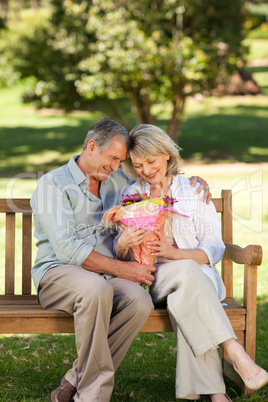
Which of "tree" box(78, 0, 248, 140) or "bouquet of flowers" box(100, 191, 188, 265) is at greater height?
"tree" box(78, 0, 248, 140)

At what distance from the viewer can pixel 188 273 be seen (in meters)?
3.33

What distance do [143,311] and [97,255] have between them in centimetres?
44

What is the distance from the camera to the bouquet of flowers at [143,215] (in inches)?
136

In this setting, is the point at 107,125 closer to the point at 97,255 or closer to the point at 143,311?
the point at 97,255

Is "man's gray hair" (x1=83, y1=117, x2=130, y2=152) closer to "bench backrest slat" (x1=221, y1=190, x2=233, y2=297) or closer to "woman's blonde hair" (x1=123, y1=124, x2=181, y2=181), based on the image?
"woman's blonde hair" (x1=123, y1=124, x2=181, y2=181)

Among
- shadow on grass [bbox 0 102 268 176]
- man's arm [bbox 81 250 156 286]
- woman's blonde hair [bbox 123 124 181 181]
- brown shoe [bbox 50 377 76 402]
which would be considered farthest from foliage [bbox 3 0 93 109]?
brown shoe [bbox 50 377 76 402]

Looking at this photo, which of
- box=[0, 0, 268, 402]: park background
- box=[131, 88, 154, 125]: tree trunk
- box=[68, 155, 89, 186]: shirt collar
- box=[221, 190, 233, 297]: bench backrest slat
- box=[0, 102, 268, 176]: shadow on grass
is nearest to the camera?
box=[68, 155, 89, 186]: shirt collar

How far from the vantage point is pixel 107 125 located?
3.71 m

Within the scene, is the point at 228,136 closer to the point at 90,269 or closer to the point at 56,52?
the point at 56,52

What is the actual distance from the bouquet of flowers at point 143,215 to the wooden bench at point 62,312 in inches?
14.7

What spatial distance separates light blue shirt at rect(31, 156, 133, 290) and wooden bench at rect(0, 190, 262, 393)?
0.25 m

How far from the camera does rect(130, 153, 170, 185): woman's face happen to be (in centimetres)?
382


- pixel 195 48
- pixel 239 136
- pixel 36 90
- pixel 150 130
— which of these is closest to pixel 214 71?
pixel 195 48

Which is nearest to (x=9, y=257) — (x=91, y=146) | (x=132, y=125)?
(x=91, y=146)
